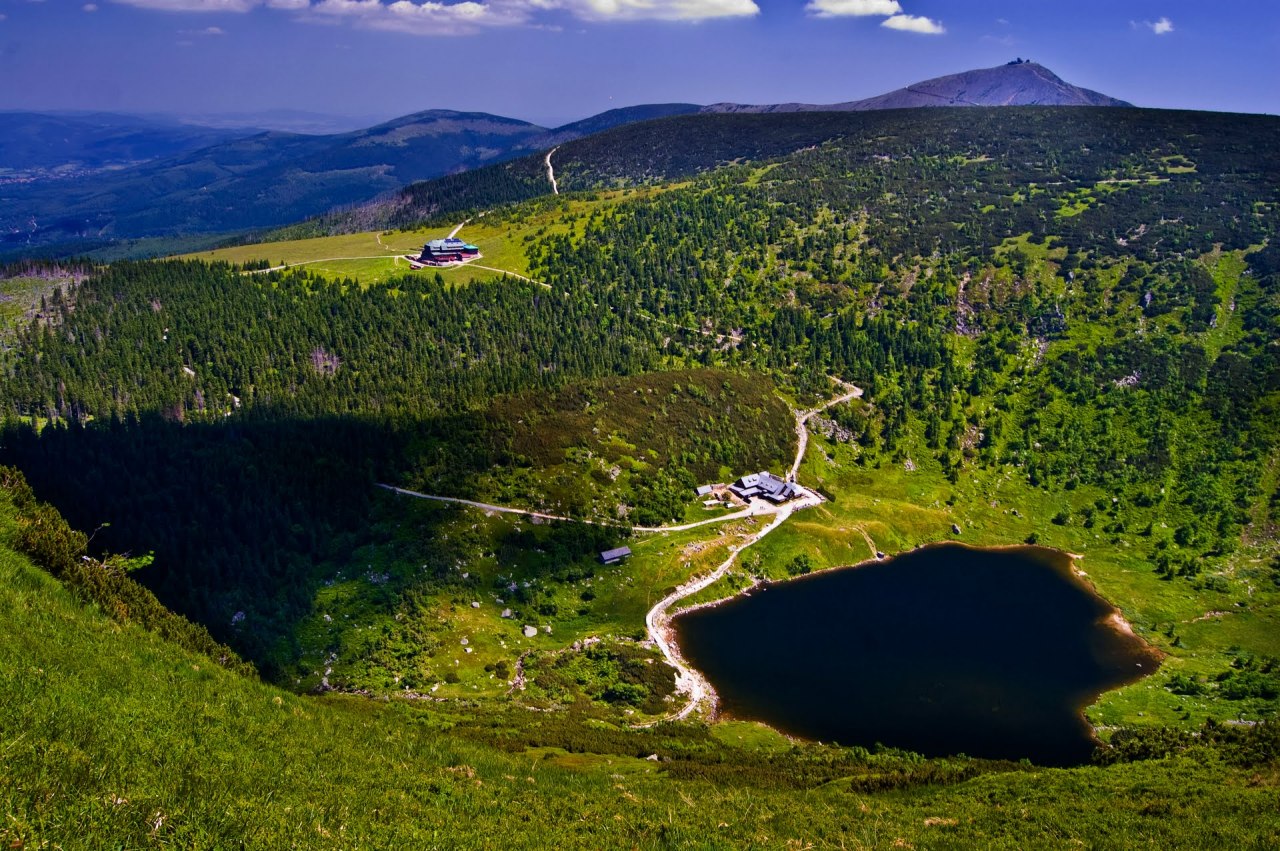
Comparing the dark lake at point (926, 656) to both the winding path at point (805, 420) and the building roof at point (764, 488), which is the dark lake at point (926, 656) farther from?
the winding path at point (805, 420)

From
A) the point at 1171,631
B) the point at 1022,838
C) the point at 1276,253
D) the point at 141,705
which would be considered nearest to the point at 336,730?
the point at 141,705

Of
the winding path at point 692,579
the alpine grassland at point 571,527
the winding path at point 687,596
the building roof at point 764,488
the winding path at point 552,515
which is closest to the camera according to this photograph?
the alpine grassland at point 571,527

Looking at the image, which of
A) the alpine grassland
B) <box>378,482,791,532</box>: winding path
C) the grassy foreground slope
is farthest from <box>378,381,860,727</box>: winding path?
the grassy foreground slope

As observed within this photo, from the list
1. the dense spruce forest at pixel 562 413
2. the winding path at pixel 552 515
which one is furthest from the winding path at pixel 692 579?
the dense spruce forest at pixel 562 413

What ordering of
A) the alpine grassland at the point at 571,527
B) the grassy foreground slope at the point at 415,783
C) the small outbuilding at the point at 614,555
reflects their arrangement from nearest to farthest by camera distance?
the grassy foreground slope at the point at 415,783 < the alpine grassland at the point at 571,527 < the small outbuilding at the point at 614,555

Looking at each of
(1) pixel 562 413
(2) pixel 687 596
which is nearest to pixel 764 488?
(2) pixel 687 596

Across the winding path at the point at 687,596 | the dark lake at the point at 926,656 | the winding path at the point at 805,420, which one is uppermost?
the winding path at the point at 805,420

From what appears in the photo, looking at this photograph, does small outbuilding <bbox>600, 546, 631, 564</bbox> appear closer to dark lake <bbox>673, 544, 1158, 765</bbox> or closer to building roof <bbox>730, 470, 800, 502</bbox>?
dark lake <bbox>673, 544, 1158, 765</bbox>

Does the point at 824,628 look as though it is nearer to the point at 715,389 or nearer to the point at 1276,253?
the point at 715,389
